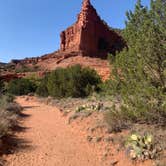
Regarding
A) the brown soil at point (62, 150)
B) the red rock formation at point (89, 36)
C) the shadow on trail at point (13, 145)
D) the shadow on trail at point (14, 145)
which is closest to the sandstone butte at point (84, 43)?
the red rock formation at point (89, 36)

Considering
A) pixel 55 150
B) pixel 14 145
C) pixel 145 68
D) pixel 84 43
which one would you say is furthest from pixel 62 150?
pixel 84 43

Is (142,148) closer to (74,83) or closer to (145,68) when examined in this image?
(145,68)

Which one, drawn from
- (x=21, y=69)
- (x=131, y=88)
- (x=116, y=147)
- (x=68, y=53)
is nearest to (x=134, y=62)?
(x=131, y=88)

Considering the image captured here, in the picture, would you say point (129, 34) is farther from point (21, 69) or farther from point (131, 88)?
point (21, 69)

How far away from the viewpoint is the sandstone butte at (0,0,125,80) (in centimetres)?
6681

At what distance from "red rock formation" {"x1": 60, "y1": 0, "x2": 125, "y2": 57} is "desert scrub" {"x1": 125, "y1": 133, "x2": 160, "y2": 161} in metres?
57.9

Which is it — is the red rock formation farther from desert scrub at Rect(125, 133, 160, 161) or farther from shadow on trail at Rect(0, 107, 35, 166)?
desert scrub at Rect(125, 133, 160, 161)

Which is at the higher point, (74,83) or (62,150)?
(74,83)

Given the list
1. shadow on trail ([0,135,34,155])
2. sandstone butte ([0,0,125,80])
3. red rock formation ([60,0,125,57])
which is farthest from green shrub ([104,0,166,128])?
red rock formation ([60,0,125,57])

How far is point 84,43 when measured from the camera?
6850cm

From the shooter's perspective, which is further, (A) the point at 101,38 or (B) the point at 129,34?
(A) the point at 101,38

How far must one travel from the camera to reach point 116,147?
8672 mm

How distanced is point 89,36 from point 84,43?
2749mm

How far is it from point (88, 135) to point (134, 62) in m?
3.22
